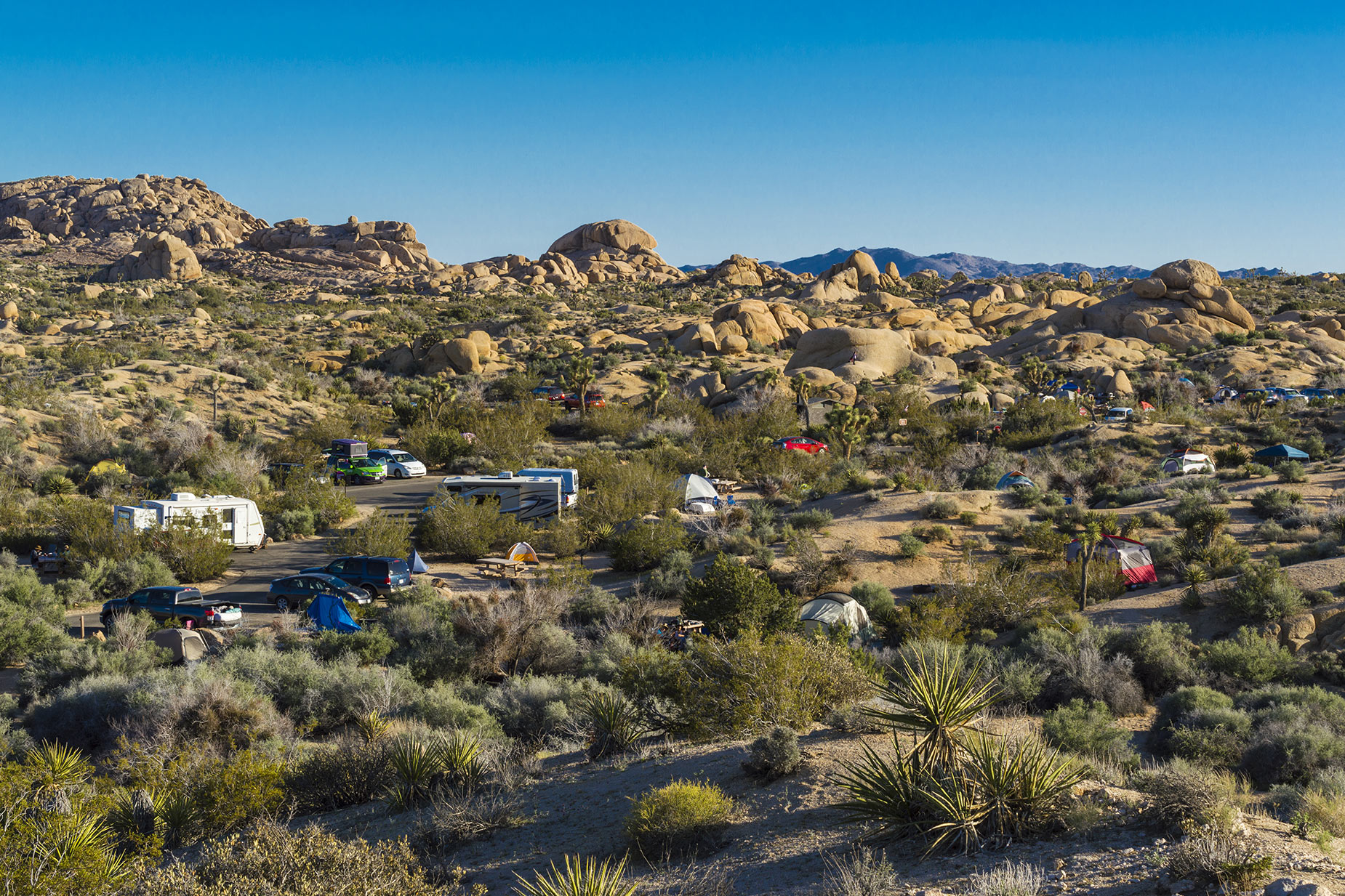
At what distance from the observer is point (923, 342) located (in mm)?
67562

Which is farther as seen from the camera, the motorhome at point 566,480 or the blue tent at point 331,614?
the motorhome at point 566,480

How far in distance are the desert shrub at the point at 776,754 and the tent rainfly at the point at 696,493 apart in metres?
21.4

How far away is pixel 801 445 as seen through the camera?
42.5 meters

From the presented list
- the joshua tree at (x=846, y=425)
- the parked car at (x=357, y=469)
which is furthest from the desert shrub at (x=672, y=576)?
the parked car at (x=357, y=469)

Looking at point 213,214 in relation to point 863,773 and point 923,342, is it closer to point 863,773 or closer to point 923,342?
point 923,342

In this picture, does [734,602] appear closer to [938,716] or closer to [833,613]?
[833,613]

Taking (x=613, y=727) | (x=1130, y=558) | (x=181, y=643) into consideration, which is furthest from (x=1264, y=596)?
(x=181, y=643)

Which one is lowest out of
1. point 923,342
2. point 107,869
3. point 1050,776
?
point 107,869

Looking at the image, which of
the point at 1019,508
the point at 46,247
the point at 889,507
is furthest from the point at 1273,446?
the point at 46,247

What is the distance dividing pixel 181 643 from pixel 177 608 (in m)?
2.42

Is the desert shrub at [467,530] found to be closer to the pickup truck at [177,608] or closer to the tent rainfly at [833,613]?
the pickup truck at [177,608]

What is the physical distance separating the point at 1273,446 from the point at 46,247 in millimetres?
129104

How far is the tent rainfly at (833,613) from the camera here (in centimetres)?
1872

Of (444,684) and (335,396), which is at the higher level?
(335,396)
